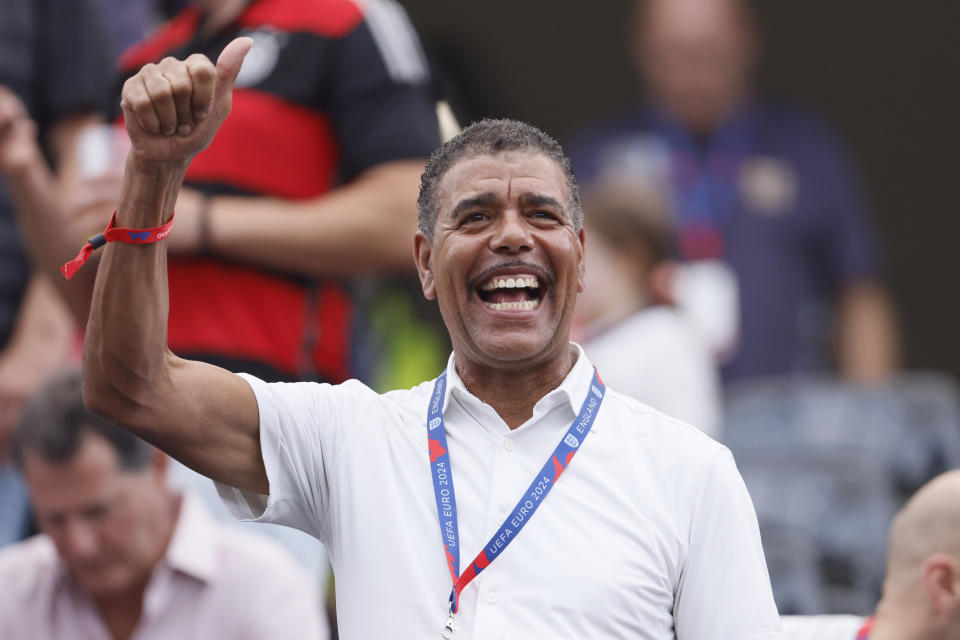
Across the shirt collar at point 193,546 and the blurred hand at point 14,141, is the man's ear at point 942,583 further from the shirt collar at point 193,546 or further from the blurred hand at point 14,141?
the blurred hand at point 14,141

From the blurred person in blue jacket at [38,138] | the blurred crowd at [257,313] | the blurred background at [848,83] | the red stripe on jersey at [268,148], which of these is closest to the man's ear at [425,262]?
the blurred crowd at [257,313]

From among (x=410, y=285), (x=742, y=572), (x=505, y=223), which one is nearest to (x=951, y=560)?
(x=742, y=572)

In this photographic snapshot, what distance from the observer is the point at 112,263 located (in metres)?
2.21

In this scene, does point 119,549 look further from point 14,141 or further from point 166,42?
point 166,42

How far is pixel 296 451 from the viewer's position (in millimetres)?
2350

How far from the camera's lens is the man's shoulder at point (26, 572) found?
3910 millimetres

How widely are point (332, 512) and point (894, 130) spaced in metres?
7.72

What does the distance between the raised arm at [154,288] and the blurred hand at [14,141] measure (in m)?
1.63

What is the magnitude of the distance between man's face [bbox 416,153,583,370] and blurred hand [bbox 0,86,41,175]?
1.66m

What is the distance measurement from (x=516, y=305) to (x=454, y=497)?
0.32 m

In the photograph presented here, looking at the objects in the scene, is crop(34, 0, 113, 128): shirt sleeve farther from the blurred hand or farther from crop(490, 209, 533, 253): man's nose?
crop(490, 209, 533, 253): man's nose

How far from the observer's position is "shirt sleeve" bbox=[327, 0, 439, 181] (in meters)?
3.63

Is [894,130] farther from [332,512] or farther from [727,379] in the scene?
[332,512]

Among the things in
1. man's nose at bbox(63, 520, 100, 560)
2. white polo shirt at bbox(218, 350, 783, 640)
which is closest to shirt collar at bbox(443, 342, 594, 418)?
white polo shirt at bbox(218, 350, 783, 640)
